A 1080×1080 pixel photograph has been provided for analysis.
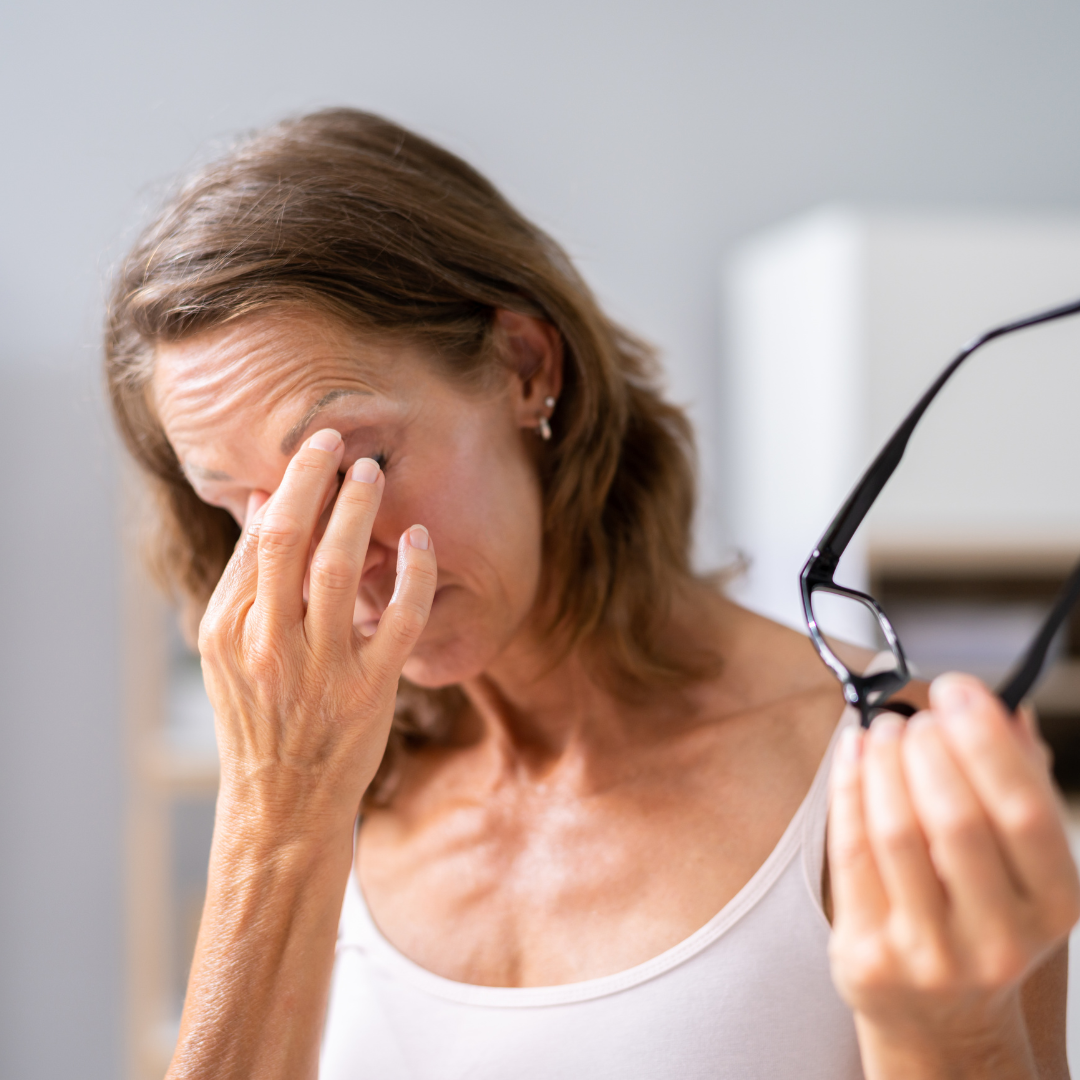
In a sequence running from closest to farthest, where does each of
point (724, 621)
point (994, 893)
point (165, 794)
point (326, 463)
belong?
point (994, 893), point (326, 463), point (724, 621), point (165, 794)

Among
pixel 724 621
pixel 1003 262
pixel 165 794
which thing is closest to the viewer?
pixel 724 621

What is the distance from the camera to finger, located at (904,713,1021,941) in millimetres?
443

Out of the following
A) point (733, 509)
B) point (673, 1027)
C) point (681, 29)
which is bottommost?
point (733, 509)

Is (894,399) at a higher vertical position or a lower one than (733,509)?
higher

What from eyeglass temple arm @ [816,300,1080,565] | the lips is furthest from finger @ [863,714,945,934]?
the lips

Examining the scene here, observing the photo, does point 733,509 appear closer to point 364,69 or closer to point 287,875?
point 364,69

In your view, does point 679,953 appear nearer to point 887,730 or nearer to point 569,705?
point 569,705

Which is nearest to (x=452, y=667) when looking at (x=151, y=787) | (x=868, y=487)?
(x=868, y=487)

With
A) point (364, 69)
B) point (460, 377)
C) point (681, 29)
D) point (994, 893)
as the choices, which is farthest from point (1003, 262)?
point (994, 893)

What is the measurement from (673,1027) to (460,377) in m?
0.52

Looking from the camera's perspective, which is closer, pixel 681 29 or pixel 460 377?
pixel 460 377

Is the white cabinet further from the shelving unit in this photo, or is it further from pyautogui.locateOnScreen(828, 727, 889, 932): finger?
pyautogui.locateOnScreen(828, 727, 889, 932): finger

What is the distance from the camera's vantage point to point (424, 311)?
85 cm

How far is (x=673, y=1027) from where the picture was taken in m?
0.80
